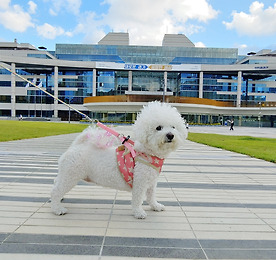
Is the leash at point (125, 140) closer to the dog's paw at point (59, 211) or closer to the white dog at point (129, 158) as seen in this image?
the white dog at point (129, 158)

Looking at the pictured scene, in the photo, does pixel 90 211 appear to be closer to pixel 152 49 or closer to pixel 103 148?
pixel 103 148

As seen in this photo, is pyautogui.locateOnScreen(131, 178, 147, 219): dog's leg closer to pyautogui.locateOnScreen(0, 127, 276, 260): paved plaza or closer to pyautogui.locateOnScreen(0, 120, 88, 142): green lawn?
pyautogui.locateOnScreen(0, 127, 276, 260): paved plaza

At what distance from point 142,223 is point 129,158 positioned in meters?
0.87

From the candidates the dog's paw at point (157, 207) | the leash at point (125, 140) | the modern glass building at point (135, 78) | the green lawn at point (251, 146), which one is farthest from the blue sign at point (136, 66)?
the dog's paw at point (157, 207)

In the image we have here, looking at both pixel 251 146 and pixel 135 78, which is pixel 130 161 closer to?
pixel 251 146

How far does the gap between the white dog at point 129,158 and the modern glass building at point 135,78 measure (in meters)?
54.6

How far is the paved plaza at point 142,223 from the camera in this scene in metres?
2.60

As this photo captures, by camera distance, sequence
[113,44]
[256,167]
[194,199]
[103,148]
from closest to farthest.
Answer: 1. [103,148]
2. [194,199]
3. [256,167]
4. [113,44]

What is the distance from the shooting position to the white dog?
3.19m

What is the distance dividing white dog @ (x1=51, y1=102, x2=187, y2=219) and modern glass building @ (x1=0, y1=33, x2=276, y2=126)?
54619 millimetres

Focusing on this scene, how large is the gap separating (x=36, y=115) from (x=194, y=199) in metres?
67.9

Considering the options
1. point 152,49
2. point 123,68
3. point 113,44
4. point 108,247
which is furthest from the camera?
point 113,44

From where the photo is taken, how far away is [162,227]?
320 cm

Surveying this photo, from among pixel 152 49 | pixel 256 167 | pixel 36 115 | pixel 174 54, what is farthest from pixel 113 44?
pixel 256 167
